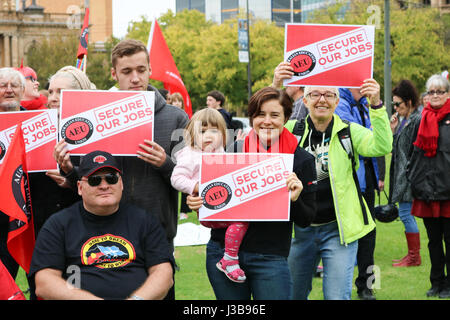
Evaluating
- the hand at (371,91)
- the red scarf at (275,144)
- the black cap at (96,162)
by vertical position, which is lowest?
the black cap at (96,162)

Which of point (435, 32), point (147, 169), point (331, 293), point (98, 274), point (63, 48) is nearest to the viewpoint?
point (98, 274)

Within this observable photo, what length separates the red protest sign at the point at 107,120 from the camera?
14.1ft

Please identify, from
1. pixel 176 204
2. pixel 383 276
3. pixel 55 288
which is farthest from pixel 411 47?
pixel 55 288

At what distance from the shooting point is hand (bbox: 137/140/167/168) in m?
4.20

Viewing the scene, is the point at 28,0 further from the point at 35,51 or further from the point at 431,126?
the point at 431,126

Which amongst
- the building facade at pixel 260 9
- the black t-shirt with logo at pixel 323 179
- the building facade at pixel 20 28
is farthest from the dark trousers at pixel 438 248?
the building facade at pixel 20 28

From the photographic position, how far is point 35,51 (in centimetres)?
5706

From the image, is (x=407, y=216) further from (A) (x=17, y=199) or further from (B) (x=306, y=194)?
(A) (x=17, y=199)

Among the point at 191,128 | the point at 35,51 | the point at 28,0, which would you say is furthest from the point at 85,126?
the point at 28,0

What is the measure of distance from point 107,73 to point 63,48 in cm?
416

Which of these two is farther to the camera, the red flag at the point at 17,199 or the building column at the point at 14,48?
the building column at the point at 14,48

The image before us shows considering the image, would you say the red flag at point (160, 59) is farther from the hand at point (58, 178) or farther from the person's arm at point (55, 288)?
the person's arm at point (55, 288)

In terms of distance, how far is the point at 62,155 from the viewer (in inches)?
166

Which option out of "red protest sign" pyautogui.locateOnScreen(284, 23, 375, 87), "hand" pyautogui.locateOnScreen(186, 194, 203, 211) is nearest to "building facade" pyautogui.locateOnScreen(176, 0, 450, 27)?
"red protest sign" pyautogui.locateOnScreen(284, 23, 375, 87)
